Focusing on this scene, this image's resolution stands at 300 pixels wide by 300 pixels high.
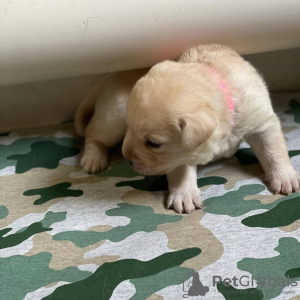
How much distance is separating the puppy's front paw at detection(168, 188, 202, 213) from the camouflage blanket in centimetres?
3

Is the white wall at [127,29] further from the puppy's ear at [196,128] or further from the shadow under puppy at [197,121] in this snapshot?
the puppy's ear at [196,128]

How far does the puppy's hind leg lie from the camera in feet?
6.20

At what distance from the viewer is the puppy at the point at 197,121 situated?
1614 millimetres

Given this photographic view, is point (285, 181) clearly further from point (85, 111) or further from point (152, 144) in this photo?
point (85, 111)

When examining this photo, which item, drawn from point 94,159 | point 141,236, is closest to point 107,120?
point 94,159

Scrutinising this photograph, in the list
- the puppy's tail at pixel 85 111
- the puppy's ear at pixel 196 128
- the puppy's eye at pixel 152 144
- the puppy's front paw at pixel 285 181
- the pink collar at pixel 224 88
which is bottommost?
the puppy's front paw at pixel 285 181

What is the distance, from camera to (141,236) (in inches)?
66.4

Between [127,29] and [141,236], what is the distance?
3.04 ft

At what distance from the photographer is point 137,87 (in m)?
1.73

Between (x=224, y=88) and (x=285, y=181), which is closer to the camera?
(x=224, y=88)

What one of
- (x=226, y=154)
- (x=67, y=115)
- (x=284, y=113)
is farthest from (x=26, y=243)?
(x=284, y=113)

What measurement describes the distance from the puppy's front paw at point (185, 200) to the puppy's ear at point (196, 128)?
32cm

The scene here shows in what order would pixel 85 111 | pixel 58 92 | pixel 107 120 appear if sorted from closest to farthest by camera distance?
pixel 107 120, pixel 85 111, pixel 58 92

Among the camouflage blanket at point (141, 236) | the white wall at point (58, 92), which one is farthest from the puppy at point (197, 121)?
the white wall at point (58, 92)
